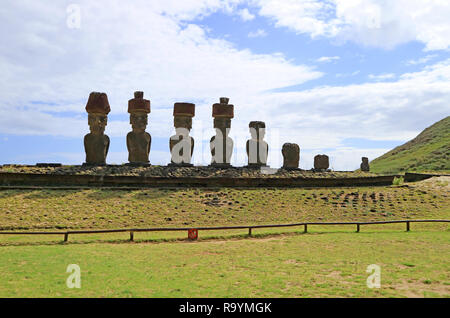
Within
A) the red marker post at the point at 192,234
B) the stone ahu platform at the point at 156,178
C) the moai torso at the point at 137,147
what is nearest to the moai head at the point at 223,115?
the stone ahu platform at the point at 156,178

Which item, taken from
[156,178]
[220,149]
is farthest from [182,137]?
[156,178]

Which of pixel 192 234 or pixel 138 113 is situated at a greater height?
pixel 138 113

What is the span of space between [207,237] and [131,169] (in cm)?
956

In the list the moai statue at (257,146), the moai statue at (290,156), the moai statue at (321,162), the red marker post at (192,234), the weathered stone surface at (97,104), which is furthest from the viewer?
the moai statue at (321,162)

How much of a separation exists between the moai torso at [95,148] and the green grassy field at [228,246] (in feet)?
13.6

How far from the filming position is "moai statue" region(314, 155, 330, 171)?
28094 millimetres

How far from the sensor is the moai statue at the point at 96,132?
74.3 ft

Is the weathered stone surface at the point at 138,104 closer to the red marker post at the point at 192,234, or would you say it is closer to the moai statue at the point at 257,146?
the moai statue at the point at 257,146

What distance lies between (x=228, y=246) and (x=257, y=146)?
14213 mm

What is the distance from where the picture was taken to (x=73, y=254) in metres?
11.2

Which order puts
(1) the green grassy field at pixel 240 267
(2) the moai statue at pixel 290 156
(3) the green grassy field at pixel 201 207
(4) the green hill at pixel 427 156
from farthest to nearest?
(4) the green hill at pixel 427 156 < (2) the moai statue at pixel 290 156 < (3) the green grassy field at pixel 201 207 < (1) the green grassy field at pixel 240 267

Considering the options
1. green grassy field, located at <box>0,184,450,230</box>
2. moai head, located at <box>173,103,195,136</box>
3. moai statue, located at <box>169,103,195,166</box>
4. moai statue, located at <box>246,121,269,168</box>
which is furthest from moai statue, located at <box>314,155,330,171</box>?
moai head, located at <box>173,103,195,136</box>

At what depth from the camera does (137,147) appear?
2344cm

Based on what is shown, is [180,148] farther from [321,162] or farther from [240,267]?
[240,267]
